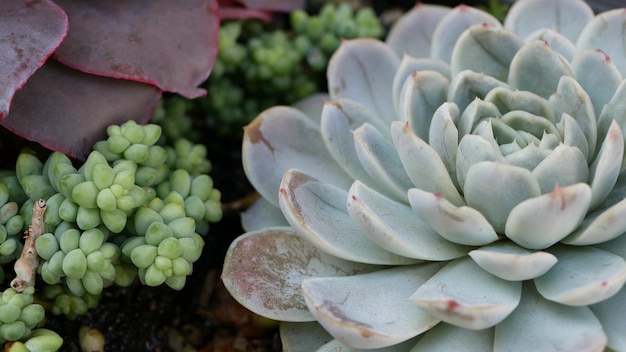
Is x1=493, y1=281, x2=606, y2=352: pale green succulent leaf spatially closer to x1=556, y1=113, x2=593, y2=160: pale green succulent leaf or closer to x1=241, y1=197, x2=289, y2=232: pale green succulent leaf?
x1=556, y1=113, x2=593, y2=160: pale green succulent leaf

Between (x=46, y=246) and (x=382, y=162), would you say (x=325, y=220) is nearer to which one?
(x=382, y=162)

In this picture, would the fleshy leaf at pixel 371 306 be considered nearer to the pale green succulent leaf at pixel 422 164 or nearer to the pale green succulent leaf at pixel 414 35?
the pale green succulent leaf at pixel 422 164

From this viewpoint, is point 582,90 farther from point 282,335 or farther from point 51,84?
point 51,84

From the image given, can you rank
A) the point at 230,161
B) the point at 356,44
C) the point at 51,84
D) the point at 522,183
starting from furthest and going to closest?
the point at 230,161
the point at 356,44
the point at 51,84
the point at 522,183

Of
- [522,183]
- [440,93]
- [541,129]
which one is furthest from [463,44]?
[522,183]

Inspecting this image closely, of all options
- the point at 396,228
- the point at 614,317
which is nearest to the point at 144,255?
the point at 396,228

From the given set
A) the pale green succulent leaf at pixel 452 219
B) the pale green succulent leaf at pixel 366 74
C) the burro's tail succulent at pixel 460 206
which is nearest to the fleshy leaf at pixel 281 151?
the burro's tail succulent at pixel 460 206
